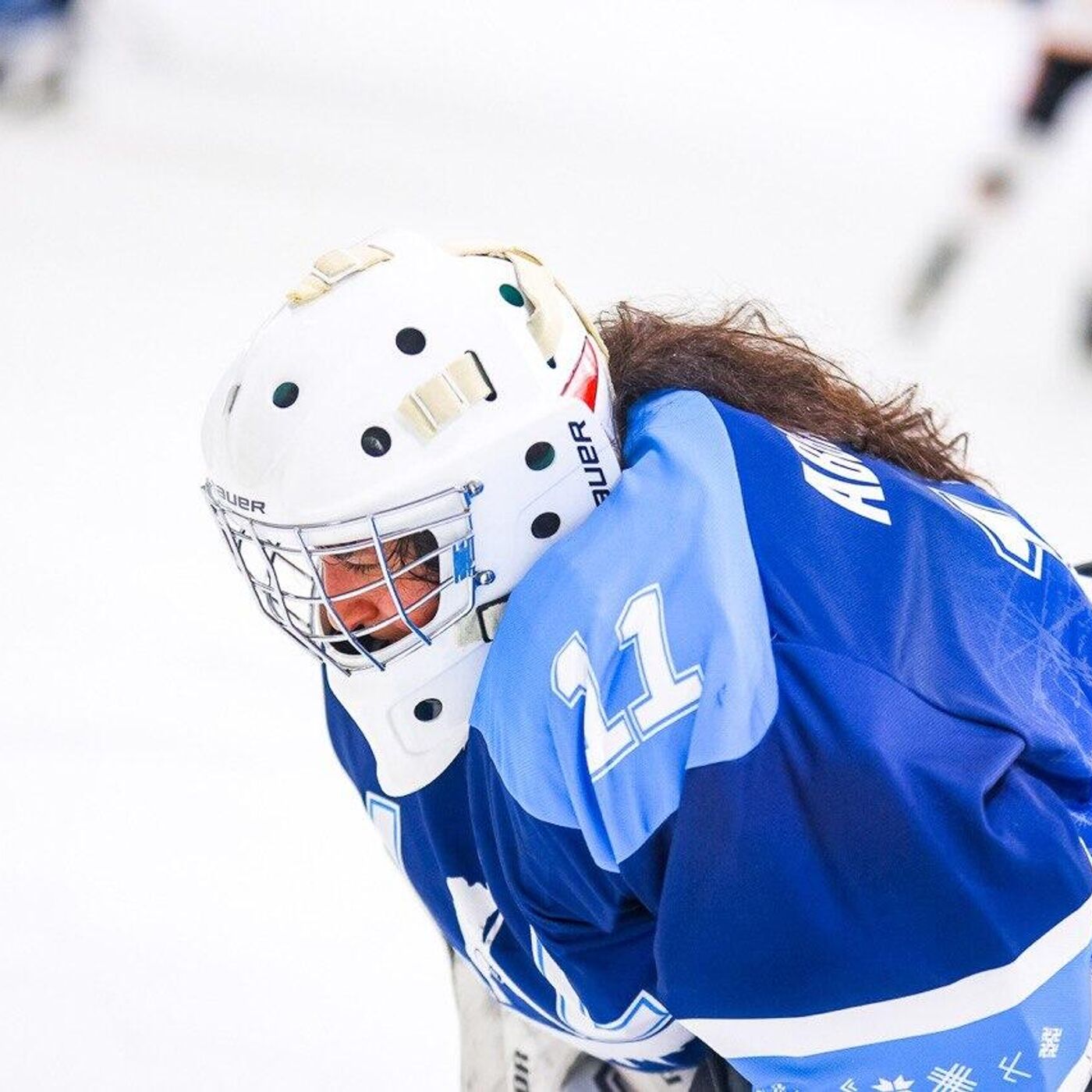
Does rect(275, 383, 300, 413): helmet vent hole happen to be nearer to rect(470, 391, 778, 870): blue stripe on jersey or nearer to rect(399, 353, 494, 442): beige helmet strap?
rect(399, 353, 494, 442): beige helmet strap

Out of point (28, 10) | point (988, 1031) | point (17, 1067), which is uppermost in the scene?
point (988, 1031)

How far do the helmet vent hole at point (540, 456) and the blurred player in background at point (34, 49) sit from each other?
3722 mm

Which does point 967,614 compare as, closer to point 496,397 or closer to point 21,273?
point 496,397

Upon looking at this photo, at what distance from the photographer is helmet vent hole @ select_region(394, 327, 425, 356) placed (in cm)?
120

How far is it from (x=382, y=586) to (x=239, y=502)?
0.12m

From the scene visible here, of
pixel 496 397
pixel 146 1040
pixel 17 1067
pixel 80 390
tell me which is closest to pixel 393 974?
pixel 146 1040

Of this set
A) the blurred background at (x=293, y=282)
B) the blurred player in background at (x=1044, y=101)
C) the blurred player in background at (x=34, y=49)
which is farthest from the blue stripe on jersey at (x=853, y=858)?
the blurred player in background at (x=34, y=49)

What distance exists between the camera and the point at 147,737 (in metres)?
2.27

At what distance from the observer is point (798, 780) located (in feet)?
3.51

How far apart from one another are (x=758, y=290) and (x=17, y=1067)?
2544 millimetres

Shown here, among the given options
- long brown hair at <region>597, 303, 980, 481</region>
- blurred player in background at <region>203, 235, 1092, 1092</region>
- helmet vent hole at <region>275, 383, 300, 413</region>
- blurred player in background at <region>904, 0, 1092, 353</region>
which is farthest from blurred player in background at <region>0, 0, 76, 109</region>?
helmet vent hole at <region>275, 383, 300, 413</region>

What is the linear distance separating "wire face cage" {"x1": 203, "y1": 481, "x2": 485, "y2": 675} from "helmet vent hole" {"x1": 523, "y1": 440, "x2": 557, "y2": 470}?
49mm

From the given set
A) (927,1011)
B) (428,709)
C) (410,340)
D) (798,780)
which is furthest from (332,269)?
(927,1011)

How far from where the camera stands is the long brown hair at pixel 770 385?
1.42 metres
